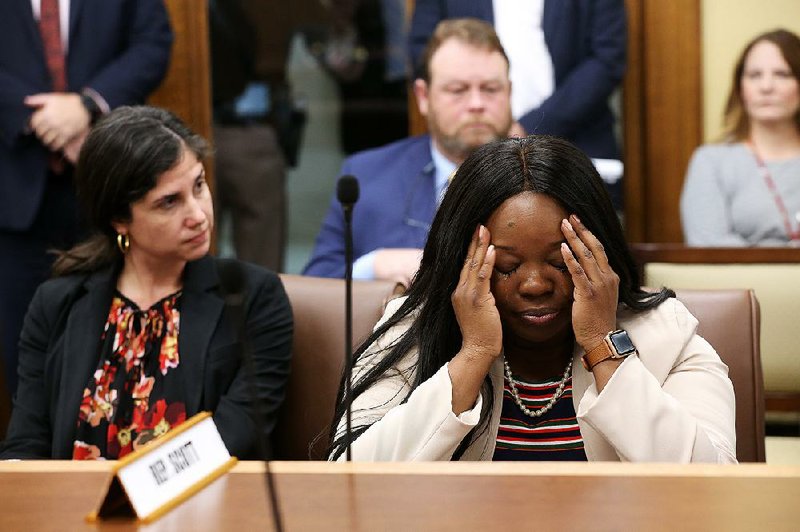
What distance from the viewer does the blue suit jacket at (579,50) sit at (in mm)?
4016

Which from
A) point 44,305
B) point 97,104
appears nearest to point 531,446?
point 44,305

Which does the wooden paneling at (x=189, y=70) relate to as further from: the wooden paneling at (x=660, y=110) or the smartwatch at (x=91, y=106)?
the wooden paneling at (x=660, y=110)

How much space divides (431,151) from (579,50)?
0.80 meters

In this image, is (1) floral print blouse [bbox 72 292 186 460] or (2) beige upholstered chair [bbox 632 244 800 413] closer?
(1) floral print blouse [bbox 72 292 186 460]

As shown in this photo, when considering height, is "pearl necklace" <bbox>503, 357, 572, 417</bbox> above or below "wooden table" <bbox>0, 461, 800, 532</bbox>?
below

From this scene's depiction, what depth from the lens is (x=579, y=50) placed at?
4125 mm

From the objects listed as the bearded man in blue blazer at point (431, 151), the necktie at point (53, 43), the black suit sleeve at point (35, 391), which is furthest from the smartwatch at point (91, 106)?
the black suit sleeve at point (35, 391)

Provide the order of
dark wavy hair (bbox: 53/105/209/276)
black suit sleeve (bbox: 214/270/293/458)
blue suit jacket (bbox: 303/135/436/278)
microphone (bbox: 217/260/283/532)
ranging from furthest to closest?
1. blue suit jacket (bbox: 303/135/436/278)
2. dark wavy hair (bbox: 53/105/209/276)
3. black suit sleeve (bbox: 214/270/293/458)
4. microphone (bbox: 217/260/283/532)

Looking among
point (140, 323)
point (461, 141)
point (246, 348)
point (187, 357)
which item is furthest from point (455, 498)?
point (461, 141)

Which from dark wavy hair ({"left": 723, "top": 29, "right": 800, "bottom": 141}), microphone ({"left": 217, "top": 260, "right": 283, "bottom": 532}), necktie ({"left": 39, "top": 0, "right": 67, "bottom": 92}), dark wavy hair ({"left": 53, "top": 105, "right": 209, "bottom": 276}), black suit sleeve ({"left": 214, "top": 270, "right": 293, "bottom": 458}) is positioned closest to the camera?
microphone ({"left": 217, "top": 260, "right": 283, "bottom": 532})

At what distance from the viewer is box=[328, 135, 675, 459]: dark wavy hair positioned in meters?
2.03

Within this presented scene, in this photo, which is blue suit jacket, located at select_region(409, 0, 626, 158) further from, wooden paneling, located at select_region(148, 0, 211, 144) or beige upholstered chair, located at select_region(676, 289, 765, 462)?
beige upholstered chair, located at select_region(676, 289, 765, 462)

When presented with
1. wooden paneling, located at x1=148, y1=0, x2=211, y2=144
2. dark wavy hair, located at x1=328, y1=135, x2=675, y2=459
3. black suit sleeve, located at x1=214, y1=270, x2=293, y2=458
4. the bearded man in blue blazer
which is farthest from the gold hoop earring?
wooden paneling, located at x1=148, y1=0, x2=211, y2=144

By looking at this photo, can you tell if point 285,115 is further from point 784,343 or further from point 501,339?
point 501,339
